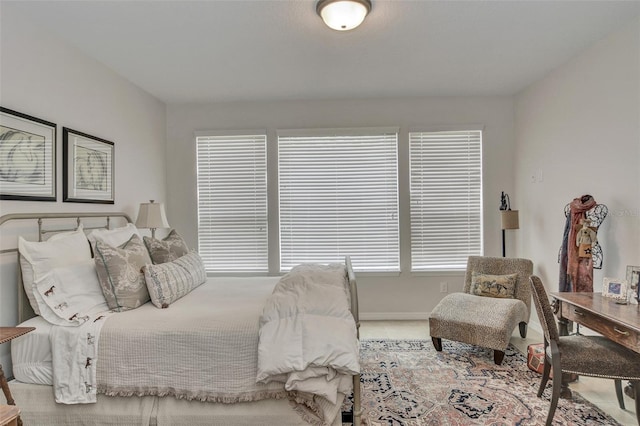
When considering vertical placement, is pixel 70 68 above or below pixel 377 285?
above

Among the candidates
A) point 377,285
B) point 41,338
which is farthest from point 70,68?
point 377,285

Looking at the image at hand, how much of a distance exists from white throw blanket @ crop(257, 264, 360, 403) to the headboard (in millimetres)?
1549

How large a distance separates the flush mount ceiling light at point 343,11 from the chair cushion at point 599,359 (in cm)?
244

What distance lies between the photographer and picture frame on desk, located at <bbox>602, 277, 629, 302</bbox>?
225 centimetres

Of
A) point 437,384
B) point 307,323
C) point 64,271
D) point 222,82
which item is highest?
point 222,82

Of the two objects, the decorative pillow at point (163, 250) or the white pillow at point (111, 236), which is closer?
the white pillow at point (111, 236)

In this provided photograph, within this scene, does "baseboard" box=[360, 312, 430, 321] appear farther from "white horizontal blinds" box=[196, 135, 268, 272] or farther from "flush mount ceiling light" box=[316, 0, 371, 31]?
"flush mount ceiling light" box=[316, 0, 371, 31]

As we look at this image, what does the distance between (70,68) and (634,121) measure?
14.3ft

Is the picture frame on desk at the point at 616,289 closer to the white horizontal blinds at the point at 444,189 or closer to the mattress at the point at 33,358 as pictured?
the white horizontal blinds at the point at 444,189

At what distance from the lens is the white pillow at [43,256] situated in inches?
81.9

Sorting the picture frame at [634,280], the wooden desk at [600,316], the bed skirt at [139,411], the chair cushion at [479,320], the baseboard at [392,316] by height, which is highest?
the picture frame at [634,280]

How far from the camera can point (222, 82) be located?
11.6ft

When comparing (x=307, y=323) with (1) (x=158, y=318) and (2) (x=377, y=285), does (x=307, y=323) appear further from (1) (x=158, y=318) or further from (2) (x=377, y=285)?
(2) (x=377, y=285)

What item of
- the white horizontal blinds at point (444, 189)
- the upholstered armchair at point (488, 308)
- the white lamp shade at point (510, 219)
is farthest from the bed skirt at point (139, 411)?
the white lamp shade at point (510, 219)
